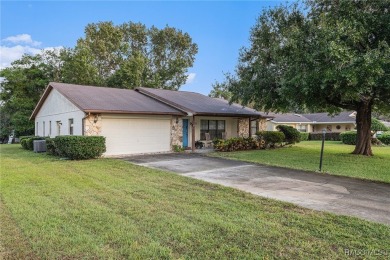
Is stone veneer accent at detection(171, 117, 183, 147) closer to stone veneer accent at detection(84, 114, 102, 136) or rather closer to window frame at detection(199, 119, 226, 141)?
window frame at detection(199, 119, 226, 141)

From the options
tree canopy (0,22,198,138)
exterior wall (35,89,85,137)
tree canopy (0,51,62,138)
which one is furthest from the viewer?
tree canopy (0,22,198,138)

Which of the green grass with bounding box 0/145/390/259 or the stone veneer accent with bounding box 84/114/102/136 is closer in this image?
the green grass with bounding box 0/145/390/259

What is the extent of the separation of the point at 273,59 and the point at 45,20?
1203cm

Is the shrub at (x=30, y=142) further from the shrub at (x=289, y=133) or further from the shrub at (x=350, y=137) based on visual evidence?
the shrub at (x=350, y=137)

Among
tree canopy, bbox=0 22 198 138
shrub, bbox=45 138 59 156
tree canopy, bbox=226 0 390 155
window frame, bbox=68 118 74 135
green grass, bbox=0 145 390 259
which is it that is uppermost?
tree canopy, bbox=0 22 198 138

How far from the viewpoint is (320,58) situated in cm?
1186

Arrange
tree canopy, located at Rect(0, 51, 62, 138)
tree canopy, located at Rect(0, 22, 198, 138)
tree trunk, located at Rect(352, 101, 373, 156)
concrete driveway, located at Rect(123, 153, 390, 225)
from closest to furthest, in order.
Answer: concrete driveway, located at Rect(123, 153, 390, 225)
tree trunk, located at Rect(352, 101, 373, 156)
tree canopy, located at Rect(0, 51, 62, 138)
tree canopy, located at Rect(0, 22, 198, 138)

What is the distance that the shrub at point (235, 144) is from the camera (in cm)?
1811

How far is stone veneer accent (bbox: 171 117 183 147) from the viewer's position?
1816 centimetres

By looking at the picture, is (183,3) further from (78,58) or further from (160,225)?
(78,58)

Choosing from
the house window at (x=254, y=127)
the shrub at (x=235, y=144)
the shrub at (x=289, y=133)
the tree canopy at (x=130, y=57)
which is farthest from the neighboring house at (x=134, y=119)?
the tree canopy at (x=130, y=57)

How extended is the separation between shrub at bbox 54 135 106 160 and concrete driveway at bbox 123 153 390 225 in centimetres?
373

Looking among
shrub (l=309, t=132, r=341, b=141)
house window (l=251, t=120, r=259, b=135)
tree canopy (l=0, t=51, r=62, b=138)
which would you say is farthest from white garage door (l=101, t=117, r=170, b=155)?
shrub (l=309, t=132, r=341, b=141)

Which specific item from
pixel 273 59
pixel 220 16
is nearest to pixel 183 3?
pixel 220 16
